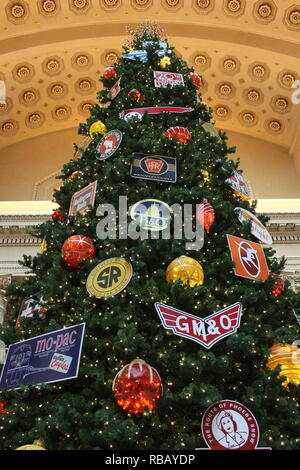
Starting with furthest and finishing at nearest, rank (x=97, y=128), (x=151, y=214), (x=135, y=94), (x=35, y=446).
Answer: (x=135, y=94), (x=97, y=128), (x=151, y=214), (x=35, y=446)

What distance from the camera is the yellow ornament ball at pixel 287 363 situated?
2.77 metres

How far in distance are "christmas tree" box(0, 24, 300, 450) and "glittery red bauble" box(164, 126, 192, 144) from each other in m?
0.01

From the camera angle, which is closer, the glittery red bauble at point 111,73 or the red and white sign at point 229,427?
the red and white sign at point 229,427

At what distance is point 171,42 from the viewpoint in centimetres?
1244

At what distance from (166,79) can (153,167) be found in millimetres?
2148

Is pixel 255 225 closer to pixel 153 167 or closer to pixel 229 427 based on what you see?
pixel 153 167

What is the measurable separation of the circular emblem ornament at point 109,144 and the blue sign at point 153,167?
35 cm

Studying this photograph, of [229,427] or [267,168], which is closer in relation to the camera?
[229,427]

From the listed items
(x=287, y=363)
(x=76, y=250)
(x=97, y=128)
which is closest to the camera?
(x=287, y=363)

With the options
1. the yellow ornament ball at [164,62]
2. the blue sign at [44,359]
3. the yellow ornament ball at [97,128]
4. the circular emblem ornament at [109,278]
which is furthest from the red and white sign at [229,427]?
the yellow ornament ball at [164,62]

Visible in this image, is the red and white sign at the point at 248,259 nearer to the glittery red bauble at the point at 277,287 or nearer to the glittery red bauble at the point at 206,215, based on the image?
the glittery red bauble at the point at 277,287

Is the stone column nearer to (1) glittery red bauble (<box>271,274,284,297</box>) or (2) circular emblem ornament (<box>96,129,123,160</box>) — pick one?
(2) circular emblem ornament (<box>96,129,123,160</box>)

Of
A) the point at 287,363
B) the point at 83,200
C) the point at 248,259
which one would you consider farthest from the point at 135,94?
the point at 287,363

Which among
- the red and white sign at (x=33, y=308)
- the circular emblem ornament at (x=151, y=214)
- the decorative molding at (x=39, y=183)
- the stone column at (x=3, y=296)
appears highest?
the decorative molding at (x=39, y=183)
